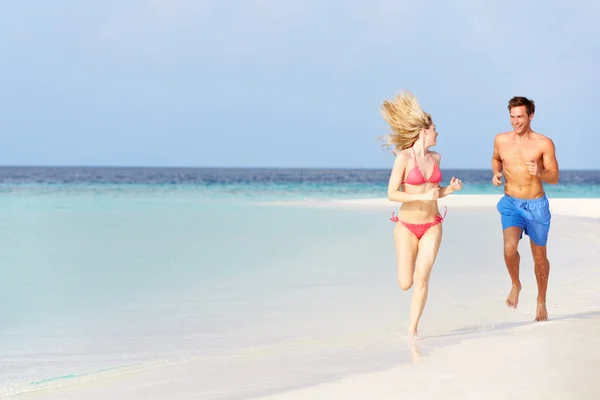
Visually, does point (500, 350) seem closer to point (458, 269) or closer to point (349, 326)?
point (349, 326)

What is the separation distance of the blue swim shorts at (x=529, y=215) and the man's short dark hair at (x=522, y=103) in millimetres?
764

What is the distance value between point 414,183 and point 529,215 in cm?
156

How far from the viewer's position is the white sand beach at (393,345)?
5195 millimetres

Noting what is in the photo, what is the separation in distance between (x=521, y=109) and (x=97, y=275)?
5985 mm

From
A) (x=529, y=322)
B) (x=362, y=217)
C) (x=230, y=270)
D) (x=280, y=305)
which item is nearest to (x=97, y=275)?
(x=230, y=270)

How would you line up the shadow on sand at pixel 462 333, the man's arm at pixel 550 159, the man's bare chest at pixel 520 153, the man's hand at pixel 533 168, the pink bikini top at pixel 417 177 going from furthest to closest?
the man's bare chest at pixel 520 153 < the man's arm at pixel 550 159 < the man's hand at pixel 533 168 < the pink bikini top at pixel 417 177 < the shadow on sand at pixel 462 333

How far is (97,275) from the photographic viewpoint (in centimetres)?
1105

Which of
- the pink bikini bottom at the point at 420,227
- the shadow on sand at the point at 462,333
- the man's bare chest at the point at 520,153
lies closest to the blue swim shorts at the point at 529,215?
the man's bare chest at the point at 520,153

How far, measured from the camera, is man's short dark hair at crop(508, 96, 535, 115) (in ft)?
24.0

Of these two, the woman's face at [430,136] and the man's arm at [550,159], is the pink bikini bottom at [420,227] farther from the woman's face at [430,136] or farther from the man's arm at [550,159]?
the man's arm at [550,159]

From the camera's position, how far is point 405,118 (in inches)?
254

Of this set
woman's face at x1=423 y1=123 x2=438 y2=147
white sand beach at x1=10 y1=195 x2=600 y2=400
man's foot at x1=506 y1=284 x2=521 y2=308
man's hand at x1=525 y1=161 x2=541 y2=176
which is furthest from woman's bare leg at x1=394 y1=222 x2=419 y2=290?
man's foot at x1=506 y1=284 x2=521 y2=308

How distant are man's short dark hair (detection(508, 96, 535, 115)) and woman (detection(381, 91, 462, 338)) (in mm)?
1147

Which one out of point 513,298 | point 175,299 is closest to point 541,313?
point 513,298
